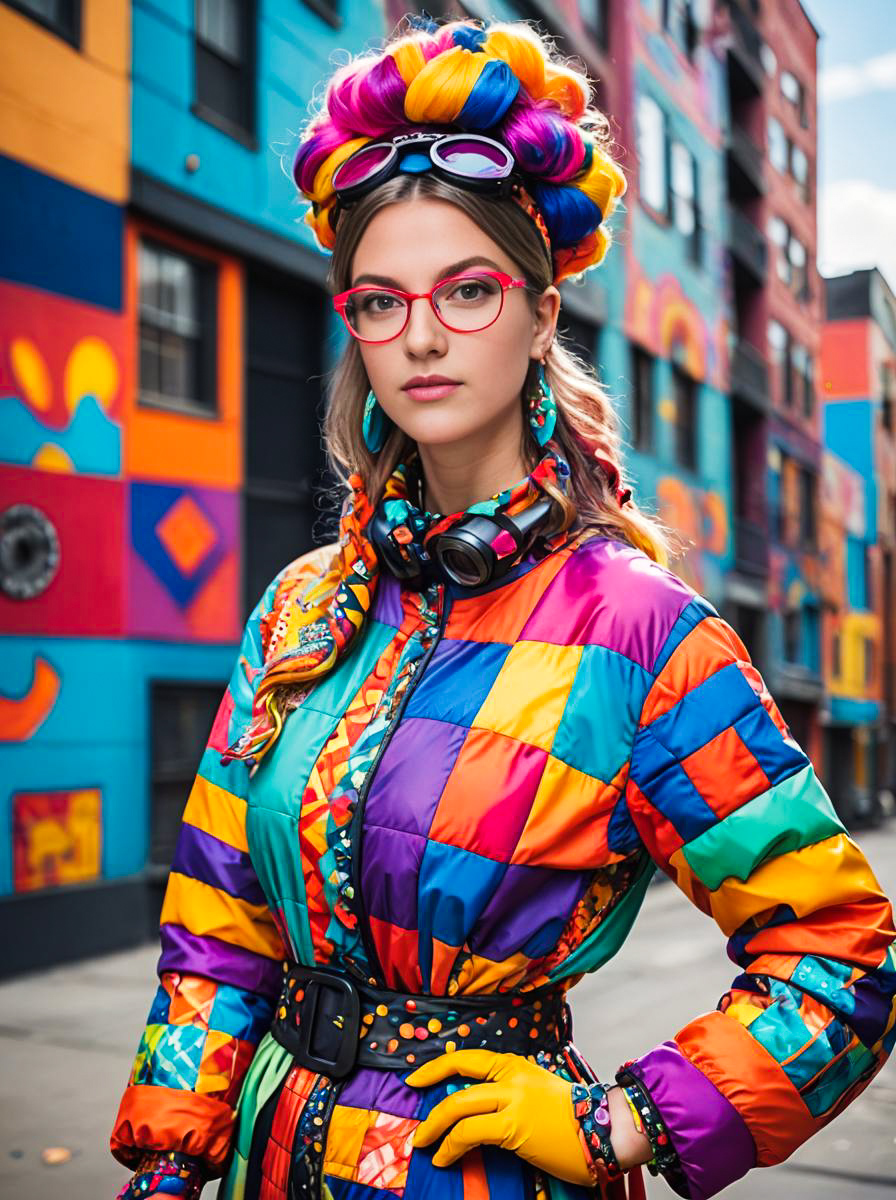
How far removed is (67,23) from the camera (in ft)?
29.6

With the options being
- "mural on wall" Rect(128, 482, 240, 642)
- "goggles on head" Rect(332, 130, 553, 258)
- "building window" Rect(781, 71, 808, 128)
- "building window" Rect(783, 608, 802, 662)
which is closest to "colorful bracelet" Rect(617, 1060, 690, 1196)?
"goggles on head" Rect(332, 130, 553, 258)

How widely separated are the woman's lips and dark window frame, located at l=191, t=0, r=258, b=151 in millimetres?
8977

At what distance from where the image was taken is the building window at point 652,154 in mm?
18328

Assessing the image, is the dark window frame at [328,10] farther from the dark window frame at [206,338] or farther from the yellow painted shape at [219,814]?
the yellow painted shape at [219,814]

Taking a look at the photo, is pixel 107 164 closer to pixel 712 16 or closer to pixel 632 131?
pixel 632 131

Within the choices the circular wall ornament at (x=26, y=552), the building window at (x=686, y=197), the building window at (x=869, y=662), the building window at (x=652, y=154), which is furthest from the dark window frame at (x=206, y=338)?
the building window at (x=869, y=662)

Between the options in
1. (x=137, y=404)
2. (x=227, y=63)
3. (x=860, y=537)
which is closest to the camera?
(x=137, y=404)

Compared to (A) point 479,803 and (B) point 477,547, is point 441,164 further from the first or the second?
(A) point 479,803

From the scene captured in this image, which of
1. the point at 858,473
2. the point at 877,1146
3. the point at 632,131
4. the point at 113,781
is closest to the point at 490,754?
the point at 877,1146

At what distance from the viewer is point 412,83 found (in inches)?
79.4

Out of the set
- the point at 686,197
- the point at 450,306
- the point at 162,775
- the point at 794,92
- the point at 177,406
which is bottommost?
the point at 162,775

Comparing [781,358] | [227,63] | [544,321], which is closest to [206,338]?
[227,63]

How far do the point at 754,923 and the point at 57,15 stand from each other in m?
9.01

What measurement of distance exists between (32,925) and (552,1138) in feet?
24.1
